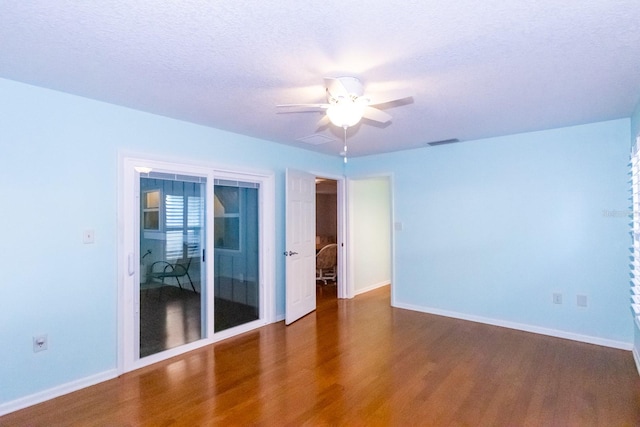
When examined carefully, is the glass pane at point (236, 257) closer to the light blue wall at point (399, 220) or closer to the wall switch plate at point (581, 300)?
the light blue wall at point (399, 220)

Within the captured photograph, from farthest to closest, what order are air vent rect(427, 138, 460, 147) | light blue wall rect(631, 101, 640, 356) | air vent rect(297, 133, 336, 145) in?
air vent rect(427, 138, 460, 147) → air vent rect(297, 133, 336, 145) → light blue wall rect(631, 101, 640, 356)

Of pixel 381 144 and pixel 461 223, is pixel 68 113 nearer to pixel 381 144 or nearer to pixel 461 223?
pixel 381 144

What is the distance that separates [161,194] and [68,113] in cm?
100

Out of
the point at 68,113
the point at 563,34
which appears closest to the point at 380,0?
the point at 563,34

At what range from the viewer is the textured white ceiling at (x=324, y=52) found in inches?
64.9

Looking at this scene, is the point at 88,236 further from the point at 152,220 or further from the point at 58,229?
the point at 152,220

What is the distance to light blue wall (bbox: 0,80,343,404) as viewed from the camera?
96.9 inches

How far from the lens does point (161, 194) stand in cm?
340

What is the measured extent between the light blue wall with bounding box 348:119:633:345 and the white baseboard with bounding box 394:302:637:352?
0.03m

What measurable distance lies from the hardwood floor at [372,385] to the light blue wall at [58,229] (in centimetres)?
34

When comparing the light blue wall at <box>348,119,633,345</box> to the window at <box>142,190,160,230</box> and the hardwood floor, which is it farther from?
the window at <box>142,190,160,230</box>


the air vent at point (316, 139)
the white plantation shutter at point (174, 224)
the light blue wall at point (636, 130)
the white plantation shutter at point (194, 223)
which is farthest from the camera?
the air vent at point (316, 139)

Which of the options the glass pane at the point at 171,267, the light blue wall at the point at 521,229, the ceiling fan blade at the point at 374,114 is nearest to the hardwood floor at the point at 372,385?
the glass pane at the point at 171,267

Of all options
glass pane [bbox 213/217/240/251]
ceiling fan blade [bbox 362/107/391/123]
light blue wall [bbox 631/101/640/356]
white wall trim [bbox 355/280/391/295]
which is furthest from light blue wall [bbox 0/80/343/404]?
light blue wall [bbox 631/101/640/356]
